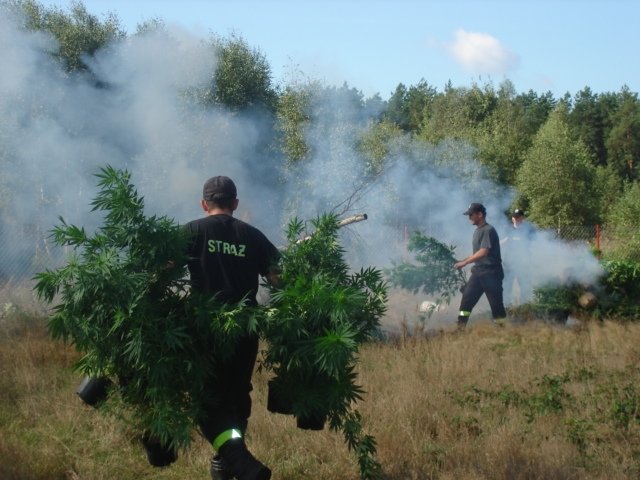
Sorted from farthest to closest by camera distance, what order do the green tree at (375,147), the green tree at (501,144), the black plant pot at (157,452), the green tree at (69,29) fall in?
the green tree at (501,144) < the green tree at (375,147) < the green tree at (69,29) < the black plant pot at (157,452)

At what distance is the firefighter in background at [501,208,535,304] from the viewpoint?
41.1 feet

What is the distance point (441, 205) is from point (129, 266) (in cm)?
1061

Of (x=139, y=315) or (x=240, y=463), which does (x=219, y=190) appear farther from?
(x=240, y=463)

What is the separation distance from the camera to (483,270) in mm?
10422

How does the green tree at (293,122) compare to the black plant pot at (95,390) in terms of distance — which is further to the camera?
the green tree at (293,122)

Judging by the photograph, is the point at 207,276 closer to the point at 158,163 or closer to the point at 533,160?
the point at 158,163

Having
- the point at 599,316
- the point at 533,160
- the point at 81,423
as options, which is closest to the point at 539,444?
the point at 81,423

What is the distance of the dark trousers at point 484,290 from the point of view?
1045 centimetres

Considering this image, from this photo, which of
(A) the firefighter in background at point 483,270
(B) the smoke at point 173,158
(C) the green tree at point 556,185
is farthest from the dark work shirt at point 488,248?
(C) the green tree at point 556,185

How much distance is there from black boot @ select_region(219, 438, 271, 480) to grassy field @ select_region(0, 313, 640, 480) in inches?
33.6

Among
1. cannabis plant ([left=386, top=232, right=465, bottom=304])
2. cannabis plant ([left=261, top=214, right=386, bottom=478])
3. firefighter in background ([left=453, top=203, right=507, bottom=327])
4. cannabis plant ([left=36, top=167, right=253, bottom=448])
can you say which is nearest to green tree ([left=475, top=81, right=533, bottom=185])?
cannabis plant ([left=386, top=232, right=465, bottom=304])

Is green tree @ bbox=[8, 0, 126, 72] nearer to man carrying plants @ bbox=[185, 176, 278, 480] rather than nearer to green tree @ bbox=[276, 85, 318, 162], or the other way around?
green tree @ bbox=[276, 85, 318, 162]

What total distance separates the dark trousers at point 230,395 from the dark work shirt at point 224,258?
0.32 metres

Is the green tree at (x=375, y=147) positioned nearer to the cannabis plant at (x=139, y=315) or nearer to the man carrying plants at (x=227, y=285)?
the man carrying plants at (x=227, y=285)
